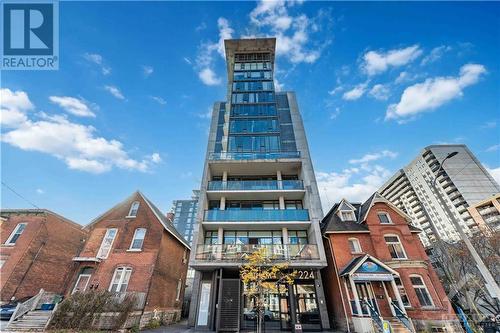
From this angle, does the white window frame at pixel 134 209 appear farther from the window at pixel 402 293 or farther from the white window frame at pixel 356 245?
the window at pixel 402 293

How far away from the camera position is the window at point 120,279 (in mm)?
16509

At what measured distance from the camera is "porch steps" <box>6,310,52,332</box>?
39.0ft

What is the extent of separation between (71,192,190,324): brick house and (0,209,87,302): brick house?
3648 mm

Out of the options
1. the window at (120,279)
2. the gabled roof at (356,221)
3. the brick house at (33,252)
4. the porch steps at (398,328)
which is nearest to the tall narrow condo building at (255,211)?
the gabled roof at (356,221)

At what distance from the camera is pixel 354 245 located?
17703 mm

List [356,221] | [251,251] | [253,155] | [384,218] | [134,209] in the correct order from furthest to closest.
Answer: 1. [253,155]
2. [134,209]
3. [356,221]
4. [384,218]
5. [251,251]

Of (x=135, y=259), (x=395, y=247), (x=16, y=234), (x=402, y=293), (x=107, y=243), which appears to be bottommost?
(x=402, y=293)

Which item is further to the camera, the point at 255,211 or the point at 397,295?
the point at 255,211

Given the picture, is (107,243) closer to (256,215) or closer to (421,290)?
(256,215)

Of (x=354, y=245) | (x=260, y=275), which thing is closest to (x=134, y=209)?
(x=260, y=275)

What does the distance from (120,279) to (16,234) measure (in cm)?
1327

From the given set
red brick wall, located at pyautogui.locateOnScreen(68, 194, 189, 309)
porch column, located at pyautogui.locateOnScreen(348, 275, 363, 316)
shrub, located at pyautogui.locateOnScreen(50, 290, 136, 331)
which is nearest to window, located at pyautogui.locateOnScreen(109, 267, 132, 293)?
red brick wall, located at pyautogui.locateOnScreen(68, 194, 189, 309)

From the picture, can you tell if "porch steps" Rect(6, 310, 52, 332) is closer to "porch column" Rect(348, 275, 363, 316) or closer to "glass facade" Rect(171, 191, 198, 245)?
"porch column" Rect(348, 275, 363, 316)

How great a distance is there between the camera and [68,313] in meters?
12.1
